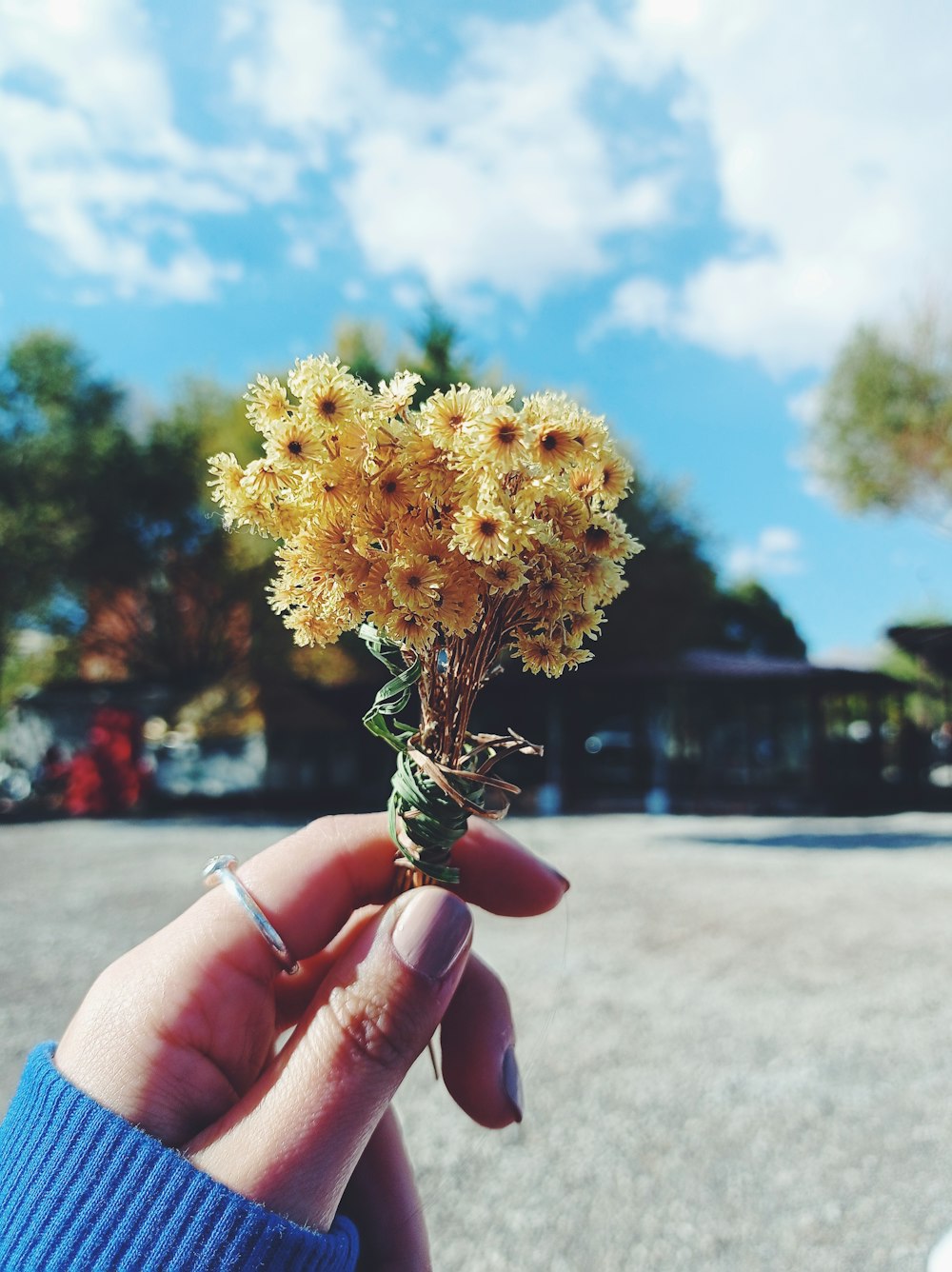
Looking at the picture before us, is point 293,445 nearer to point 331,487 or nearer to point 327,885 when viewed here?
point 331,487

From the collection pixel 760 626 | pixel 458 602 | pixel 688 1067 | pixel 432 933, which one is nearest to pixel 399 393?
pixel 458 602

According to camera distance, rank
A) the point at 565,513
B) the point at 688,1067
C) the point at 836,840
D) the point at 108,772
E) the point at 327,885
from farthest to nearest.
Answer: the point at 108,772, the point at 836,840, the point at 688,1067, the point at 327,885, the point at 565,513

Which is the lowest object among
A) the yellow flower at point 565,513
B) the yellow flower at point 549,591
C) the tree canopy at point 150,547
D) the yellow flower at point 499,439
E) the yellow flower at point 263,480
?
the yellow flower at point 549,591

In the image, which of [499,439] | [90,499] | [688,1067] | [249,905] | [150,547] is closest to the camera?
[499,439]

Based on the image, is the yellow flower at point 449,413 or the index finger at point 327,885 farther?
the index finger at point 327,885

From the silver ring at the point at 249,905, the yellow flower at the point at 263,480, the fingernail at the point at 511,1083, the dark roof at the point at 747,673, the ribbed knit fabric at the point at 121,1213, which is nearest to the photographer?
the ribbed knit fabric at the point at 121,1213

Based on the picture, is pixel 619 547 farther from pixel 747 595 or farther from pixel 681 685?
pixel 747 595

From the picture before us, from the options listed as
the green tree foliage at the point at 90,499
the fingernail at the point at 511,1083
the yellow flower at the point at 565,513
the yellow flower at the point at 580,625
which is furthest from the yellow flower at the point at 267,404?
the green tree foliage at the point at 90,499

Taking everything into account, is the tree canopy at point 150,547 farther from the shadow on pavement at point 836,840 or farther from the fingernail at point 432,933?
the fingernail at point 432,933
